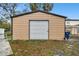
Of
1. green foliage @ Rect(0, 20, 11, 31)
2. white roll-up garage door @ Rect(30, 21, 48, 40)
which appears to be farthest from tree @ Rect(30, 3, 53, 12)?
green foliage @ Rect(0, 20, 11, 31)

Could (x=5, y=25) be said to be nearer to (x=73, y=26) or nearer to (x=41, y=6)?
(x=41, y=6)

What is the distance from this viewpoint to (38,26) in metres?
9.51

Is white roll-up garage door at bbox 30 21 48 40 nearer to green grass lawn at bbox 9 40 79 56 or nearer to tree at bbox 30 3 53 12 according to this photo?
green grass lawn at bbox 9 40 79 56

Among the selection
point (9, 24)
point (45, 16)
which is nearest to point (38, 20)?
point (45, 16)

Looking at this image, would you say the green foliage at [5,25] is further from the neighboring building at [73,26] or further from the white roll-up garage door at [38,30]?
the neighboring building at [73,26]

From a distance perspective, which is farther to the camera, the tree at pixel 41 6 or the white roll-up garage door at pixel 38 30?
the white roll-up garage door at pixel 38 30

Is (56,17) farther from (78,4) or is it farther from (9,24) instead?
(9,24)

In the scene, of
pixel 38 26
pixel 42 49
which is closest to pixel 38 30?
pixel 38 26

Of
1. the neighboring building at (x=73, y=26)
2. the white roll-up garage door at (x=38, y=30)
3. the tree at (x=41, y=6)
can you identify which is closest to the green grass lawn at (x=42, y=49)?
the white roll-up garage door at (x=38, y=30)

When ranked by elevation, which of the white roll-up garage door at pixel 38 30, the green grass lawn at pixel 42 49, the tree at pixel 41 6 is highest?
the tree at pixel 41 6

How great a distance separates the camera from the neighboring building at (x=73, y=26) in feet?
30.9

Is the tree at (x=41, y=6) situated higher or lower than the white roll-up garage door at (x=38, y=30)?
higher

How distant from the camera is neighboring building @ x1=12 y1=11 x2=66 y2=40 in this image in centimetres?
947

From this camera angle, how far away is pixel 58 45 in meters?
9.45
